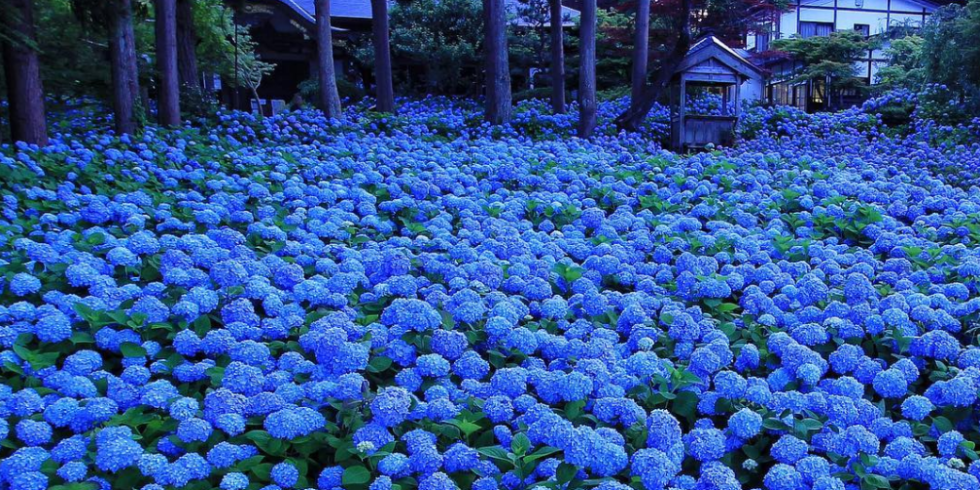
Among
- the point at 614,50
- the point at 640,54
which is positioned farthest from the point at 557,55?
the point at 614,50

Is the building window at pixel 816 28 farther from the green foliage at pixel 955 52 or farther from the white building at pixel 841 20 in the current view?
the green foliage at pixel 955 52

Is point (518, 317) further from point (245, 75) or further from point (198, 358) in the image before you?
point (245, 75)

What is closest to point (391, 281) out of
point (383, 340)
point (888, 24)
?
point (383, 340)

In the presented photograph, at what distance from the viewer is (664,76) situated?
41.9 ft

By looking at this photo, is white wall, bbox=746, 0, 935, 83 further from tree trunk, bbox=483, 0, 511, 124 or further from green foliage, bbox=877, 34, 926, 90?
tree trunk, bbox=483, 0, 511, 124

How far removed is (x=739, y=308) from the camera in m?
4.00

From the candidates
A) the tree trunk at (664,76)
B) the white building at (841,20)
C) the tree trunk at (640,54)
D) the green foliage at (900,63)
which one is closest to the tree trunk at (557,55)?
the tree trunk at (640,54)

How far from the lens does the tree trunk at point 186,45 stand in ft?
42.6

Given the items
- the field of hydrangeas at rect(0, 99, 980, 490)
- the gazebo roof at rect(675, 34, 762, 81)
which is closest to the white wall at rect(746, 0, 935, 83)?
the gazebo roof at rect(675, 34, 762, 81)

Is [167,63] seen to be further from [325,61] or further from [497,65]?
[497,65]

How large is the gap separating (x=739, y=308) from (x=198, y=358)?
260 centimetres

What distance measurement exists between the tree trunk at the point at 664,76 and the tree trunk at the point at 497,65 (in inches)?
88.3

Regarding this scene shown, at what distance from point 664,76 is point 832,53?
1291cm

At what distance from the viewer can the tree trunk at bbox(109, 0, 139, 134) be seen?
8781 mm
